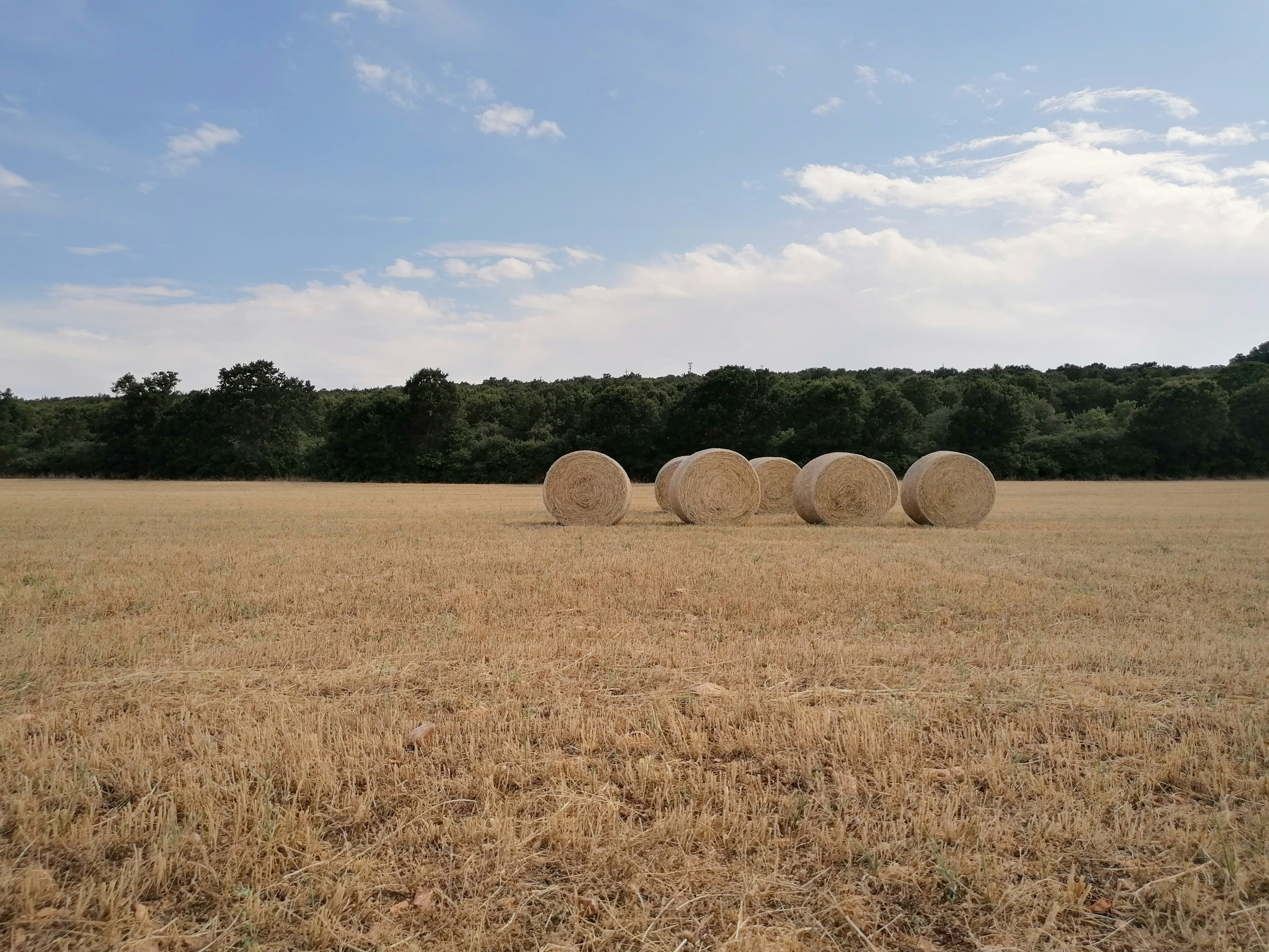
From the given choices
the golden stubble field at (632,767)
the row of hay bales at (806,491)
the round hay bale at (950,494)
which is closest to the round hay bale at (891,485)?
the row of hay bales at (806,491)

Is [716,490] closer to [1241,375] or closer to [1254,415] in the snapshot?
[1254,415]

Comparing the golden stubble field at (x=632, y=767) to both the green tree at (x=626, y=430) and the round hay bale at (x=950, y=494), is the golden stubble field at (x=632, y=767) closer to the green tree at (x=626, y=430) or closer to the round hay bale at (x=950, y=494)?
the round hay bale at (x=950, y=494)

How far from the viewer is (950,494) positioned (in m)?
17.4

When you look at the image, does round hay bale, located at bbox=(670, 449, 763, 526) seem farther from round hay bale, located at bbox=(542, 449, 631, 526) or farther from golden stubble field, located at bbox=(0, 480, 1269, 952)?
golden stubble field, located at bbox=(0, 480, 1269, 952)

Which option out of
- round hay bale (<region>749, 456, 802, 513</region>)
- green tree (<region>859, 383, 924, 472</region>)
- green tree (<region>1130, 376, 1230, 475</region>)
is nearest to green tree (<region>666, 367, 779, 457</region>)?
green tree (<region>859, 383, 924, 472</region>)

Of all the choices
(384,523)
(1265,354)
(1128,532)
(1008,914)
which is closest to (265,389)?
(384,523)

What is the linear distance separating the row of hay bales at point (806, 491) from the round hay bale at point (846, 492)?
0.01 metres

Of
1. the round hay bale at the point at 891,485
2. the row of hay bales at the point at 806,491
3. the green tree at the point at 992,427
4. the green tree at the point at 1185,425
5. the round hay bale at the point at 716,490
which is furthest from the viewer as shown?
the green tree at the point at 1185,425

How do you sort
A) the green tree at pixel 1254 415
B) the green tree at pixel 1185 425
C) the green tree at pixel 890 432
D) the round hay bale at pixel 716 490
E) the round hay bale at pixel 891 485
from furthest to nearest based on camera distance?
the green tree at pixel 1254 415
the green tree at pixel 1185 425
the green tree at pixel 890 432
the round hay bale at pixel 891 485
the round hay bale at pixel 716 490

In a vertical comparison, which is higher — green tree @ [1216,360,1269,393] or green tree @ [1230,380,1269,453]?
green tree @ [1216,360,1269,393]

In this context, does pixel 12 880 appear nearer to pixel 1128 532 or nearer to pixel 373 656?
pixel 373 656

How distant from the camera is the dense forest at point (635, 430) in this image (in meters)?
44.2

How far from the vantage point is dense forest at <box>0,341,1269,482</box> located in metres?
44.2

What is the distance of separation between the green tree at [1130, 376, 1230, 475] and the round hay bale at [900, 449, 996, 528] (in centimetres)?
3528
